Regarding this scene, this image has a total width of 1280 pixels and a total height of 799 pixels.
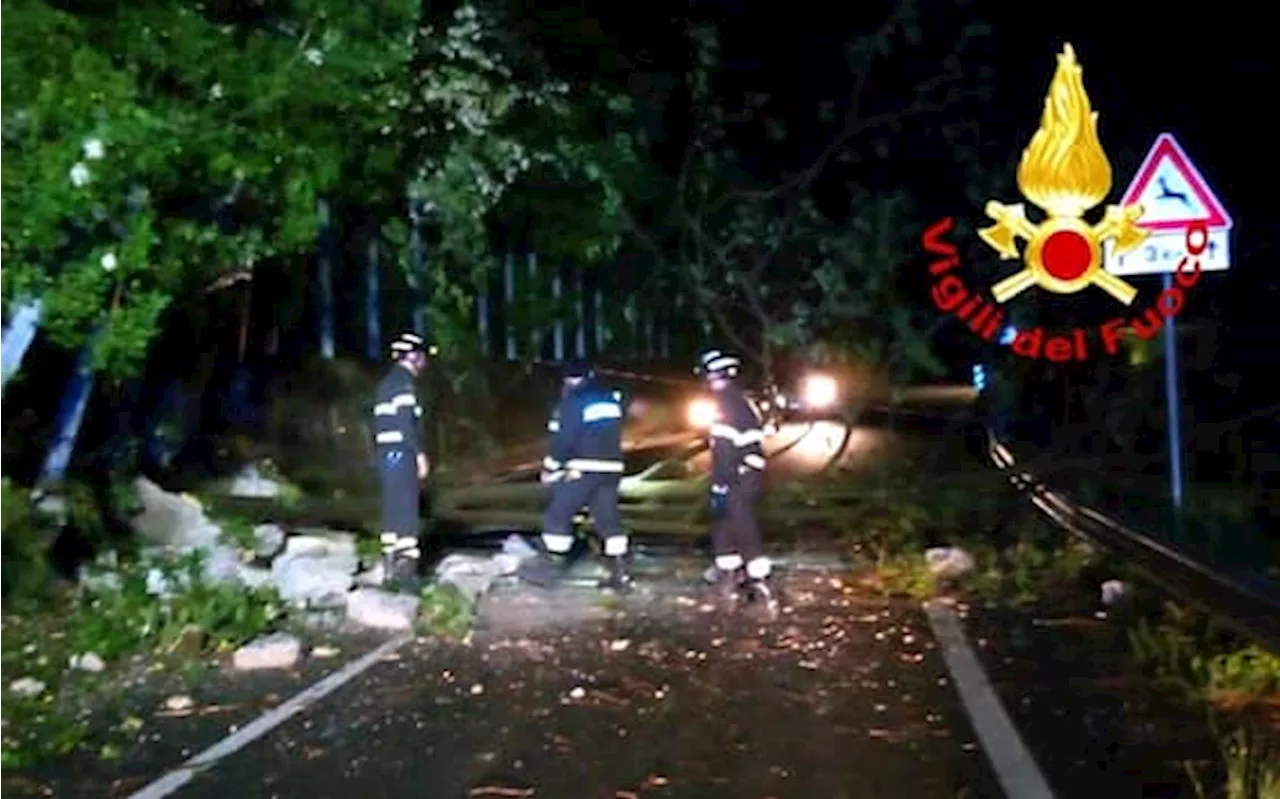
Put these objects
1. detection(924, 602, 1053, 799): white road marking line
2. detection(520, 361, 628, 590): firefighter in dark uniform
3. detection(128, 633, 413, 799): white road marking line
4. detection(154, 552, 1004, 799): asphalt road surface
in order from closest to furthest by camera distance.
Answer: detection(924, 602, 1053, 799): white road marking line → detection(154, 552, 1004, 799): asphalt road surface → detection(128, 633, 413, 799): white road marking line → detection(520, 361, 628, 590): firefighter in dark uniform

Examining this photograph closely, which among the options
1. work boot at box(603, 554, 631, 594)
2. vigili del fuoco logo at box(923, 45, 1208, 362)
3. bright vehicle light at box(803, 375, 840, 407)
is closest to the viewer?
vigili del fuoco logo at box(923, 45, 1208, 362)

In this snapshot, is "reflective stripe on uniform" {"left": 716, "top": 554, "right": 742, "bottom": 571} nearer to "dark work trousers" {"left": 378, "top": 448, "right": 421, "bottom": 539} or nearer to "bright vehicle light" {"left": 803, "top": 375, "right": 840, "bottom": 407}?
"dark work trousers" {"left": 378, "top": 448, "right": 421, "bottom": 539}


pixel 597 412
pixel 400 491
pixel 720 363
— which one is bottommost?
pixel 400 491

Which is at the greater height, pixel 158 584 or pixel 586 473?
pixel 586 473

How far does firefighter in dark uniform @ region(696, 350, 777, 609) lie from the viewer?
1462 centimetres

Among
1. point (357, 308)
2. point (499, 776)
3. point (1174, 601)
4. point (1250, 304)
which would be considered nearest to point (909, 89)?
point (1250, 304)

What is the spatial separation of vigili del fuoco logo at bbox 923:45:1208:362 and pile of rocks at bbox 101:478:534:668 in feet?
17.3

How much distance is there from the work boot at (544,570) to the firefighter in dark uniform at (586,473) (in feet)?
0.03

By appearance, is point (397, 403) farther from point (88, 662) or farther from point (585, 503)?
point (88, 662)

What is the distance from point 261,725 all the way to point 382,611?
11.6 feet

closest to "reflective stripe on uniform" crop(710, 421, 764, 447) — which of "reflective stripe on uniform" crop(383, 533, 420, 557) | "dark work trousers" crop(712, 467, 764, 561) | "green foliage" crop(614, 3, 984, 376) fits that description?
"dark work trousers" crop(712, 467, 764, 561)

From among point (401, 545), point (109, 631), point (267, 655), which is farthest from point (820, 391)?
point (267, 655)

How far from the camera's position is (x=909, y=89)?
25.1 m

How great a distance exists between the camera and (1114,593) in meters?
13.8
